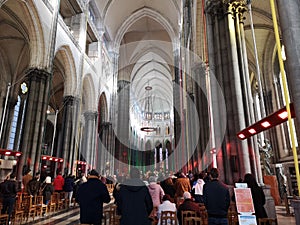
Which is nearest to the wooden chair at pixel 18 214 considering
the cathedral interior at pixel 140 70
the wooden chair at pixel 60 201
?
the wooden chair at pixel 60 201

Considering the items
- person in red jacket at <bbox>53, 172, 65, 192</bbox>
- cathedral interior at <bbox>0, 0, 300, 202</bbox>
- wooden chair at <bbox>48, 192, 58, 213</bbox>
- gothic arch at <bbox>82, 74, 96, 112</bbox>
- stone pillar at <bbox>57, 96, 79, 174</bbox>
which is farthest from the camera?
gothic arch at <bbox>82, 74, 96, 112</bbox>

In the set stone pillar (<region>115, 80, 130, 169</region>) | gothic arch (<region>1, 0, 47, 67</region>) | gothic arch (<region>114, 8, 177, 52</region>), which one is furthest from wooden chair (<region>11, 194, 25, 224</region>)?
gothic arch (<region>114, 8, 177, 52</region>)

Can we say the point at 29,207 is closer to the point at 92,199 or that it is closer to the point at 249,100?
the point at 92,199

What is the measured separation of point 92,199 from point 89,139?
50.8ft

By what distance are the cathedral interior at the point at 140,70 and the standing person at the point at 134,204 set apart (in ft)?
5.17

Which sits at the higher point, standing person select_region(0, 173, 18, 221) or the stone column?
the stone column

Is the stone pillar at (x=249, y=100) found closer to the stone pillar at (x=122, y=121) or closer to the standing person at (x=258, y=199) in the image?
the standing person at (x=258, y=199)

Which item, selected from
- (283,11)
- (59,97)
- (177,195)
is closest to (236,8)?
(283,11)

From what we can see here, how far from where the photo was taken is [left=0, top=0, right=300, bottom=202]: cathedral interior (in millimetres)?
6102

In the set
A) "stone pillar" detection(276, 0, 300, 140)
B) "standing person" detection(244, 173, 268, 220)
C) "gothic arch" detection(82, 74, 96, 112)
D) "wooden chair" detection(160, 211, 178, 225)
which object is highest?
"gothic arch" detection(82, 74, 96, 112)

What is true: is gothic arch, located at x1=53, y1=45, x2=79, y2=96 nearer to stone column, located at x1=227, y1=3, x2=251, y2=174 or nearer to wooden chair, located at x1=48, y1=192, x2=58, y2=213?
wooden chair, located at x1=48, y1=192, x2=58, y2=213

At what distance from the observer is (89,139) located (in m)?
17.8

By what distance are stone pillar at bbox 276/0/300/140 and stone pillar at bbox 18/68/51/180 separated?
1008cm

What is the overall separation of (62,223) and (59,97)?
18.4 m
